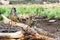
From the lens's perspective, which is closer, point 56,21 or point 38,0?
point 56,21

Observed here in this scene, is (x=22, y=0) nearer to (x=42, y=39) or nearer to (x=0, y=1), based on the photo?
(x=0, y=1)

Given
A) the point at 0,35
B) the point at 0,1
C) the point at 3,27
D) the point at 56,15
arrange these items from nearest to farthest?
the point at 0,35, the point at 3,27, the point at 56,15, the point at 0,1

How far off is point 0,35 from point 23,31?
18.3 inches

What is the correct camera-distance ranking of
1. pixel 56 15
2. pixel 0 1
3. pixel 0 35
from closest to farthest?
pixel 0 35, pixel 56 15, pixel 0 1

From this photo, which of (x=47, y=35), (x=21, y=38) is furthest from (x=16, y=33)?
(x=47, y=35)

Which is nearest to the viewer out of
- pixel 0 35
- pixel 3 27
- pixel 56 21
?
pixel 0 35

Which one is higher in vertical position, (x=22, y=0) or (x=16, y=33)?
(x=16, y=33)

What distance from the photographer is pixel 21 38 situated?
4664 millimetres

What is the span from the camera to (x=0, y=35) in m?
4.54

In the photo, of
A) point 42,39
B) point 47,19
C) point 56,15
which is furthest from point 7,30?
point 56,15

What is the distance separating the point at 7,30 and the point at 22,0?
11.3m

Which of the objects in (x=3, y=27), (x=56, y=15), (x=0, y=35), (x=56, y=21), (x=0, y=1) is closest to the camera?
(x=0, y=35)

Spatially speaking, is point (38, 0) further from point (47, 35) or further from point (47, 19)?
point (47, 35)

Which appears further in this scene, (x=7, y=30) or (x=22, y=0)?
(x=22, y=0)
